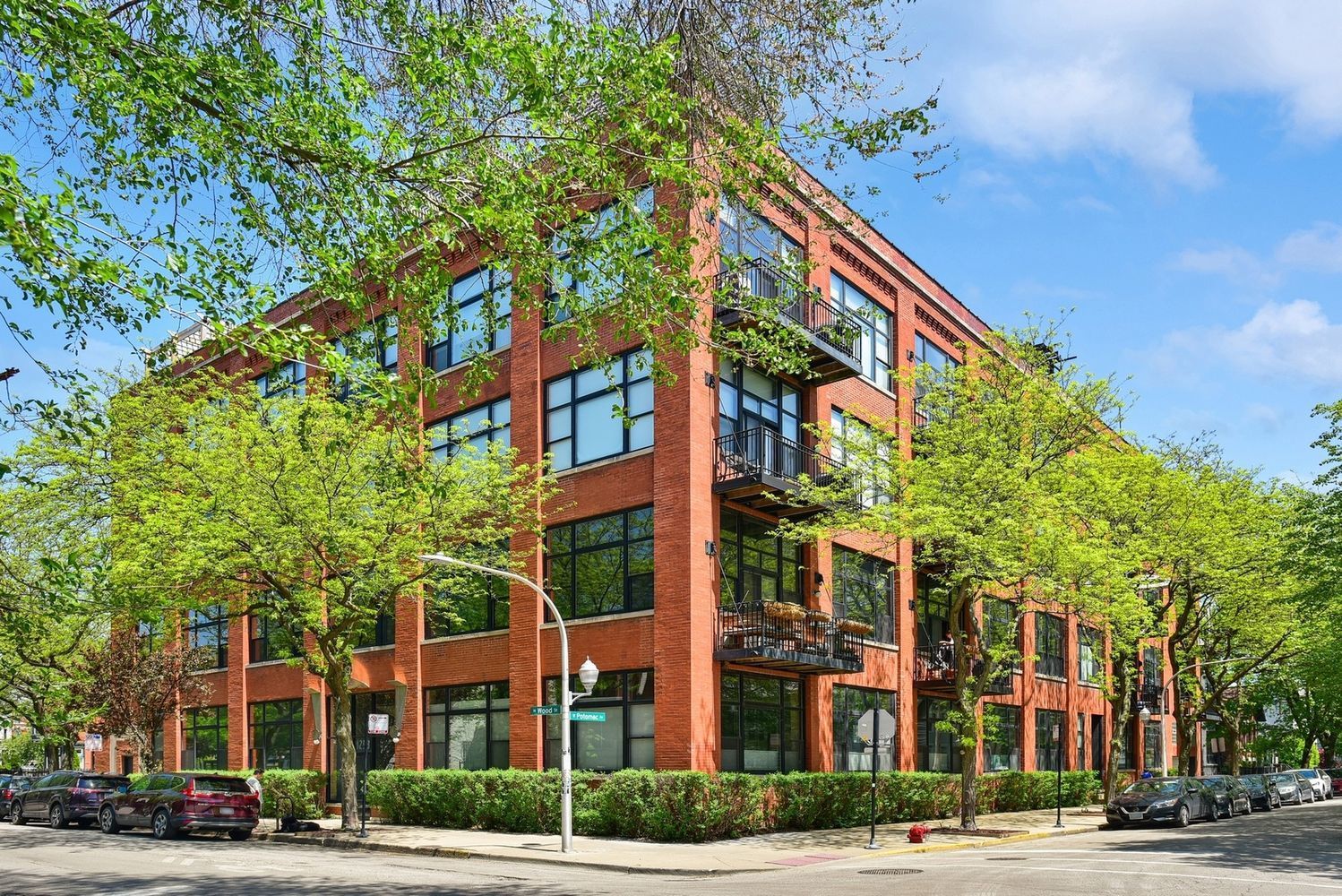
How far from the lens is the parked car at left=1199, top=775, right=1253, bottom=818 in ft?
128

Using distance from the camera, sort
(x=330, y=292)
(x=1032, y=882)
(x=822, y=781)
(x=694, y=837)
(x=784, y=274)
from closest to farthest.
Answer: (x=330, y=292), (x=784, y=274), (x=1032, y=882), (x=694, y=837), (x=822, y=781)

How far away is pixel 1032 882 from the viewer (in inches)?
673

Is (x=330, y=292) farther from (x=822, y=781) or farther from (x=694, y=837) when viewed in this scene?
(x=822, y=781)

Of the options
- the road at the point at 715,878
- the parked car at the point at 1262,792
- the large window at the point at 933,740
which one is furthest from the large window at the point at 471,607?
the parked car at the point at 1262,792

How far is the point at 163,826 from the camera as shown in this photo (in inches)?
1148

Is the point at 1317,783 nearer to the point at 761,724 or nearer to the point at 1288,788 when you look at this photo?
the point at 1288,788

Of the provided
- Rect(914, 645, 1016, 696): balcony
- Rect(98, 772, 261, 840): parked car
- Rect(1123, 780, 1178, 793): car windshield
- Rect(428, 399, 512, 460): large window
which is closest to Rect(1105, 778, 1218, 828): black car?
Rect(1123, 780, 1178, 793): car windshield

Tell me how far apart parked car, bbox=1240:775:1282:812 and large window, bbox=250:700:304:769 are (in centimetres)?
3121

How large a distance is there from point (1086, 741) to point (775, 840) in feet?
85.4

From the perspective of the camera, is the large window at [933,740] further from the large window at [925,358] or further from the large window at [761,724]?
the large window at [925,358]

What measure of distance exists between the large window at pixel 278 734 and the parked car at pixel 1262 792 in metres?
31.2

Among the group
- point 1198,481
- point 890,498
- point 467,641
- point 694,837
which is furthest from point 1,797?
point 1198,481

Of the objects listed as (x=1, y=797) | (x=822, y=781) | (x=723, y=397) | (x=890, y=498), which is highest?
(x=723, y=397)

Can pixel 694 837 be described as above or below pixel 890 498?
below
